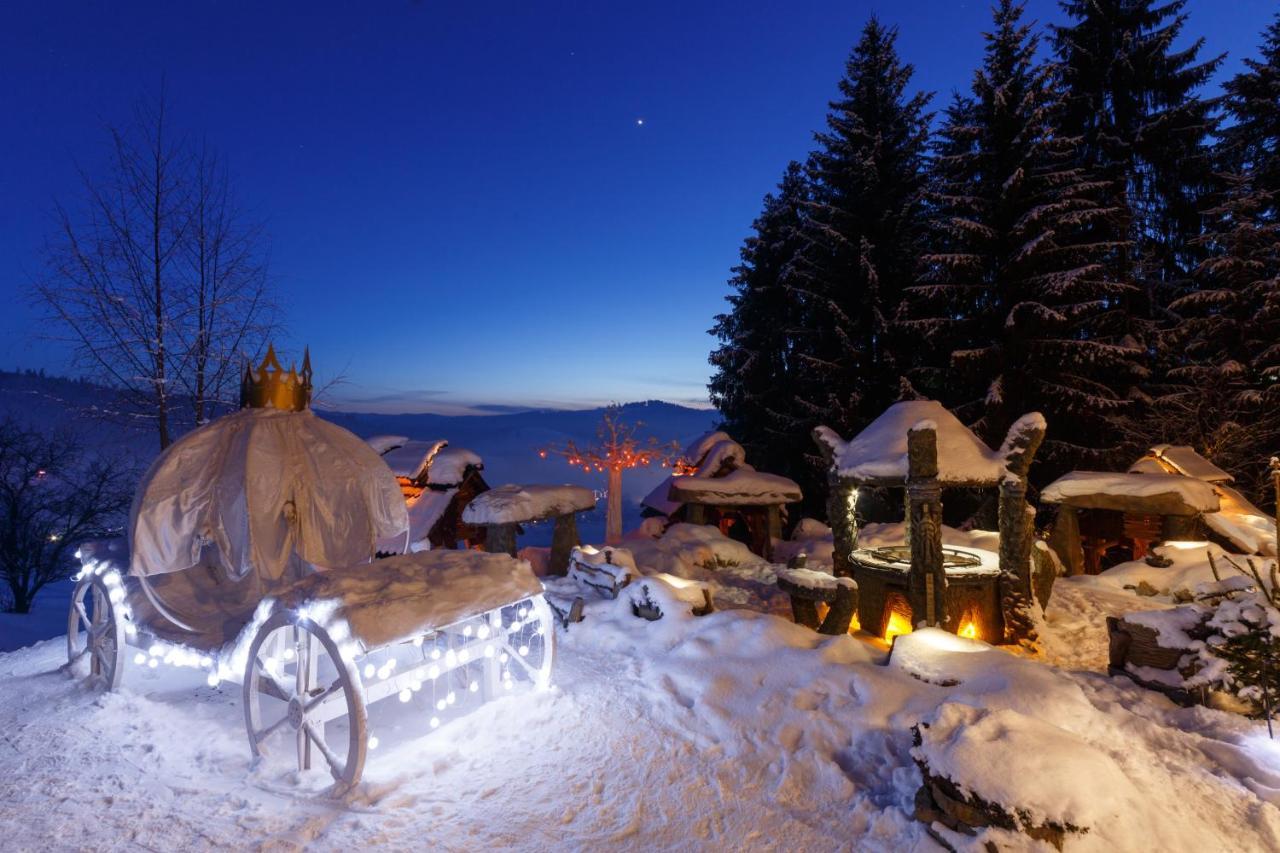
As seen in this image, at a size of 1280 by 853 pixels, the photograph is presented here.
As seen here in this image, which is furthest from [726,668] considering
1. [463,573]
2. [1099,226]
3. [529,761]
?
[1099,226]

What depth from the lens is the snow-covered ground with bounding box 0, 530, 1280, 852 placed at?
3.86 metres

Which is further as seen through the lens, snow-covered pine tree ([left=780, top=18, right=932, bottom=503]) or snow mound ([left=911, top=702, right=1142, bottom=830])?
snow-covered pine tree ([left=780, top=18, right=932, bottom=503])

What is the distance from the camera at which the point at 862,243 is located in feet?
61.8

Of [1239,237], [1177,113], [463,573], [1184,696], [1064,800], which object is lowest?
[1184,696]

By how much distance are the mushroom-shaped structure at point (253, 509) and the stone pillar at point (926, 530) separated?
7029mm

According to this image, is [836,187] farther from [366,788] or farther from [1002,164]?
[366,788]

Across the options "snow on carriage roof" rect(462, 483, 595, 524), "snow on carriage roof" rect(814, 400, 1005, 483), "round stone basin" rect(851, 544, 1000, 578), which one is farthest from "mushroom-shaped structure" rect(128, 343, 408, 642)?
"round stone basin" rect(851, 544, 1000, 578)

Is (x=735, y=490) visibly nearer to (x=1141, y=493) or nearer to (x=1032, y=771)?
(x=1141, y=493)

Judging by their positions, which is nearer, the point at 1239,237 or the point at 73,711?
the point at 73,711

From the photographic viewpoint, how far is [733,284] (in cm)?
2361

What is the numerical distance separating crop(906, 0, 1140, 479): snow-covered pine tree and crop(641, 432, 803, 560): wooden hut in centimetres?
576

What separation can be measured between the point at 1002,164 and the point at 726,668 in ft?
58.5

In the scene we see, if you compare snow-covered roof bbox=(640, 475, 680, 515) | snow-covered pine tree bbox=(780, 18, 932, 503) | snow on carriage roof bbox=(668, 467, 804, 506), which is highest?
snow-covered pine tree bbox=(780, 18, 932, 503)

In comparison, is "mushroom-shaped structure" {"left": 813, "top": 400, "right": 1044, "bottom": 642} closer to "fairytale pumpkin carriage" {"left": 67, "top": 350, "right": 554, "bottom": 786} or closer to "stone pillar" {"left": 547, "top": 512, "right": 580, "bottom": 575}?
"fairytale pumpkin carriage" {"left": 67, "top": 350, "right": 554, "bottom": 786}
